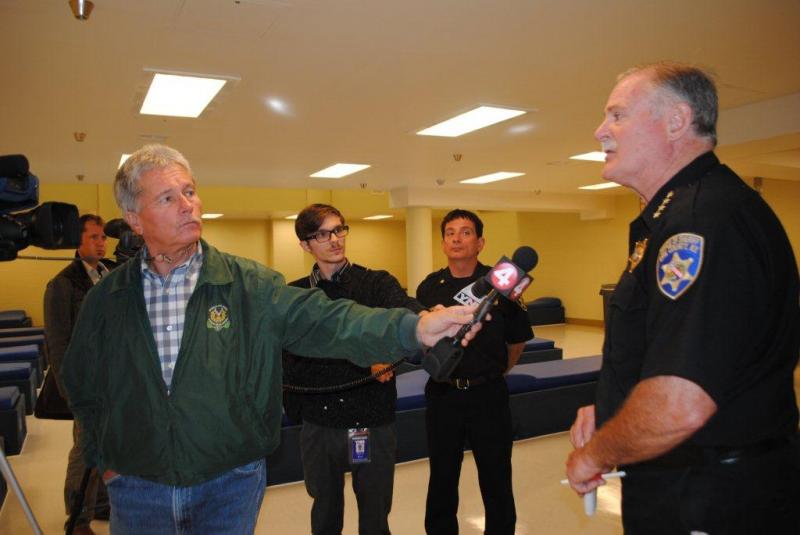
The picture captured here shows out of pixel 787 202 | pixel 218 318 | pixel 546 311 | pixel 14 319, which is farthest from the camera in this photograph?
pixel 546 311

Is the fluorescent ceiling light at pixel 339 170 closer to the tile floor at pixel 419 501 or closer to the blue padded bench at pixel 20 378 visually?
the blue padded bench at pixel 20 378

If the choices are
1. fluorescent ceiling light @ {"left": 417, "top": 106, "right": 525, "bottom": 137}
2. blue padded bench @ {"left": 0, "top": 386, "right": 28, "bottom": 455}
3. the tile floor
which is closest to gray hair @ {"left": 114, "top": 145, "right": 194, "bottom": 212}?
the tile floor

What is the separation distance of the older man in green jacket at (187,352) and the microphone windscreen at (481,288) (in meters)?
0.08

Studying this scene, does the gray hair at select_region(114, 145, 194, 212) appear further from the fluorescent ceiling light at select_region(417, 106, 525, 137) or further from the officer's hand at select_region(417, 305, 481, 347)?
the fluorescent ceiling light at select_region(417, 106, 525, 137)

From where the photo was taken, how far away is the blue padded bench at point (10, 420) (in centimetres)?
455

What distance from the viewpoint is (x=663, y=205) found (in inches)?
55.7

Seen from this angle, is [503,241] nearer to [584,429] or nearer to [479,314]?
[584,429]

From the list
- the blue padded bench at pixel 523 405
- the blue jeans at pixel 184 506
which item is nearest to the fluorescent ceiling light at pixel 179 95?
the blue padded bench at pixel 523 405

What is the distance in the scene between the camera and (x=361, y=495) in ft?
7.75

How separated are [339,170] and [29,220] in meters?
7.50

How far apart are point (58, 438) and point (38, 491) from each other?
1.41 m

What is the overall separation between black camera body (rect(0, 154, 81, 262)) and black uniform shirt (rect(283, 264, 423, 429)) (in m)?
0.92

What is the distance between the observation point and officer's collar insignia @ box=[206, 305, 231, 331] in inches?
59.1

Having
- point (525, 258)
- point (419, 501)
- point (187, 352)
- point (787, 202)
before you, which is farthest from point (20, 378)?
point (787, 202)
